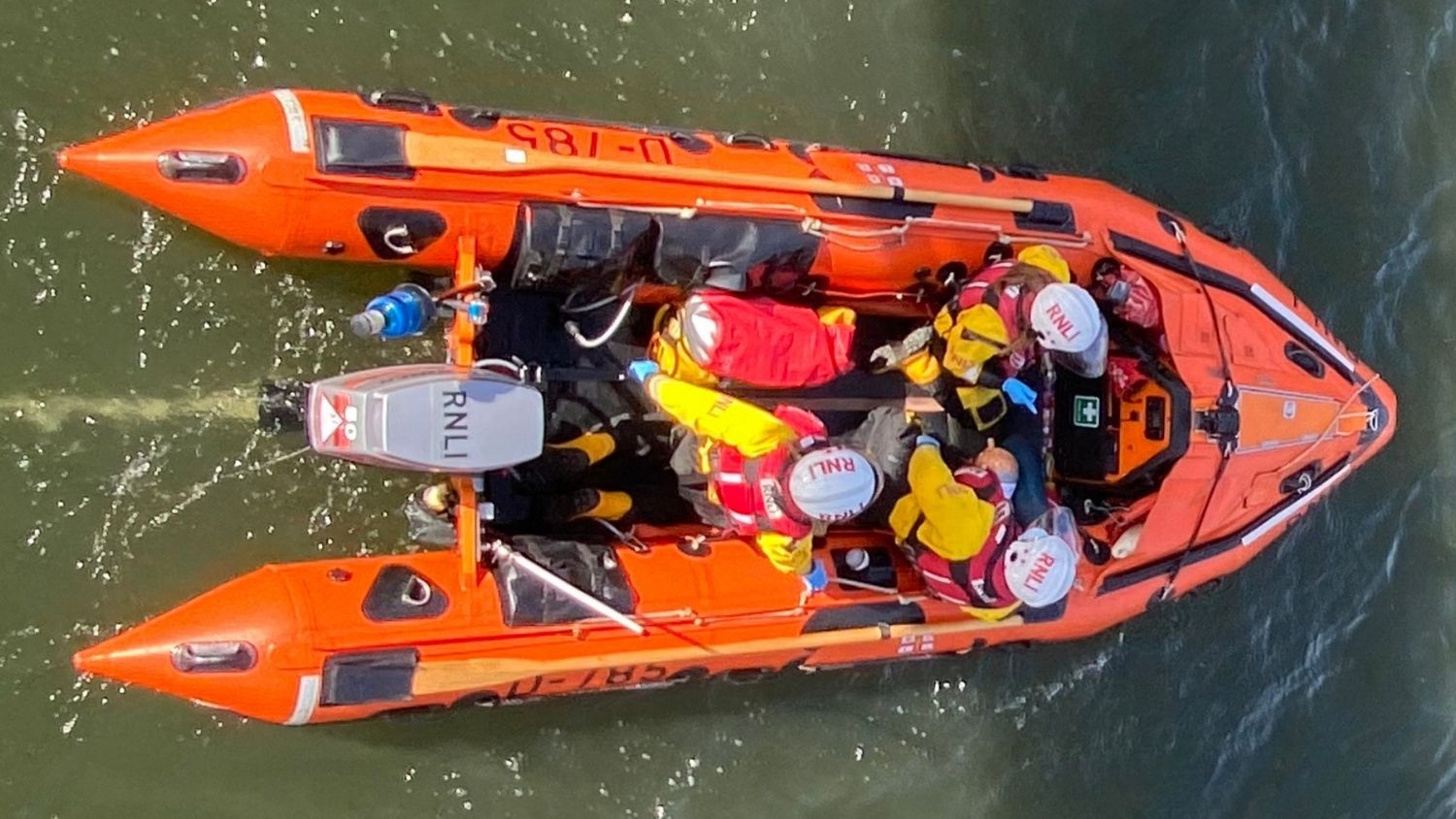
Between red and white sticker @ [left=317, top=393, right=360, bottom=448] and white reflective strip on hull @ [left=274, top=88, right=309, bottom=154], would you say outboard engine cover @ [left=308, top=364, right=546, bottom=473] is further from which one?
white reflective strip on hull @ [left=274, top=88, right=309, bottom=154]

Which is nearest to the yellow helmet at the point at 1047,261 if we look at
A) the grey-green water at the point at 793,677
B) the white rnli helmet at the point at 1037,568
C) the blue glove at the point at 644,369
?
the white rnli helmet at the point at 1037,568

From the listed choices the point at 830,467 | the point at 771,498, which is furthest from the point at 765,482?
the point at 830,467

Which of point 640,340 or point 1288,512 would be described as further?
point 1288,512

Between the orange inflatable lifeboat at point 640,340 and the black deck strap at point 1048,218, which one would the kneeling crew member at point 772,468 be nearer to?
the orange inflatable lifeboat at point 640,340

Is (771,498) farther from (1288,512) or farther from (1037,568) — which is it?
(1288,512)

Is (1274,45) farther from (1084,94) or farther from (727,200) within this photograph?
(727,200)

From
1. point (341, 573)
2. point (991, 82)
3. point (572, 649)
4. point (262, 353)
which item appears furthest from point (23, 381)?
point (991, 82)

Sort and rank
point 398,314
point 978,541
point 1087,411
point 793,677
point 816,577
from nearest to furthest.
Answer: point 398,314 < point 978,541 < point 816,577 < point 1087,411 < point 793,677
